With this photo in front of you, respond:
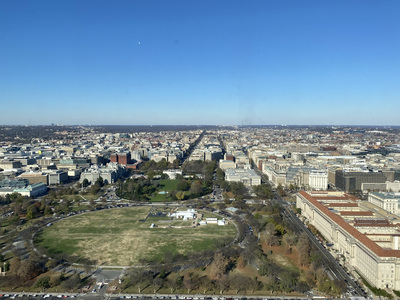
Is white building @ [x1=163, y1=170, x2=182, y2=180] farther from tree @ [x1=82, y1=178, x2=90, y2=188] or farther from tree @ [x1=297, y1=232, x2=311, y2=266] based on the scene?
tree @ [x1=297, y1=232, x2=311, y2=266]

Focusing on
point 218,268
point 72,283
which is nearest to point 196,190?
point 218,268

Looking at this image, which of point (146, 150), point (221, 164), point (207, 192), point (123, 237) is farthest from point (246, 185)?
point (146, 150)

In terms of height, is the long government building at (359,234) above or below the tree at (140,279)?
above

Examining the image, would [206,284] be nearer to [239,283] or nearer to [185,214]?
[239,283]

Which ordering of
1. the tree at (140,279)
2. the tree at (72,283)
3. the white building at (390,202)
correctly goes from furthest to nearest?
1. the white building at (390,202)
2. the tree at (140,279)
3. the tree at (72,283)

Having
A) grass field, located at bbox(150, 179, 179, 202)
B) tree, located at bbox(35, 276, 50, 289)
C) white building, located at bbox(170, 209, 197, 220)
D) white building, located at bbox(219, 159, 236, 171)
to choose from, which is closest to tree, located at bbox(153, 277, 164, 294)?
tree, located at bbox(35, 276, 50, 289)

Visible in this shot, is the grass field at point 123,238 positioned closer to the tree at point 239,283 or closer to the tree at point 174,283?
the tree at point 174,283

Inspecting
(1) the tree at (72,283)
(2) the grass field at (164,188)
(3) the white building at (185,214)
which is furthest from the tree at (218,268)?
(2) the grass field at (164,188)
